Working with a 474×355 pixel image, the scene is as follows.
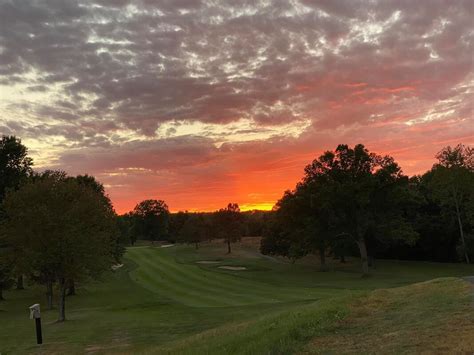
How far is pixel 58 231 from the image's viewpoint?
32781 millimetres

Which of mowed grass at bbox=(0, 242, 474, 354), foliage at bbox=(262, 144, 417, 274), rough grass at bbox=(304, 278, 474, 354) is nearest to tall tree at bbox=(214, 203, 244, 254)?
mowed grass at bbox=(0, 242, 474, 354)

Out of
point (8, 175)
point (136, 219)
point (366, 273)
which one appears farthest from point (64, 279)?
point (136, 219)

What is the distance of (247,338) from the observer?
13711mm

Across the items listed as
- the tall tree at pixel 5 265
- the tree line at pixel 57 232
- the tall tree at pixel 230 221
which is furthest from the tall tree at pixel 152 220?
the tree line at pixel 57 232

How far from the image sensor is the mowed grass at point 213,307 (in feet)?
45.3

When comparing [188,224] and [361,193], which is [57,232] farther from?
[188,224]

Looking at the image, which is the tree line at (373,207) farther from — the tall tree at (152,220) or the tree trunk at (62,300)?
the tall tree at (152,220)

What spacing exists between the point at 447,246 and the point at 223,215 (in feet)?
161

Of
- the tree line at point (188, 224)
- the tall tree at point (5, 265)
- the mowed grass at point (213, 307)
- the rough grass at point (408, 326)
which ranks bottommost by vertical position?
the mowed grass at point (213, 307)

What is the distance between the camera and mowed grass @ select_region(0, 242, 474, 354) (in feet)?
45.3

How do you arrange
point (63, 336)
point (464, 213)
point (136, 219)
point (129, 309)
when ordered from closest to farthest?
point (63, 336) → point (129, 309) → point (464, 213) → point (136, 219)

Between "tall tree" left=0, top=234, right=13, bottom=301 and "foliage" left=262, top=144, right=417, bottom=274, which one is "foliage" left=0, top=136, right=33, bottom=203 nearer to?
"tall tree" left=0, top=234, right=13, bottom=301

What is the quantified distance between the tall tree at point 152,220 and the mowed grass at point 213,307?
80.4m

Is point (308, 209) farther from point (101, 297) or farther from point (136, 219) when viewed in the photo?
point (136, 219)
